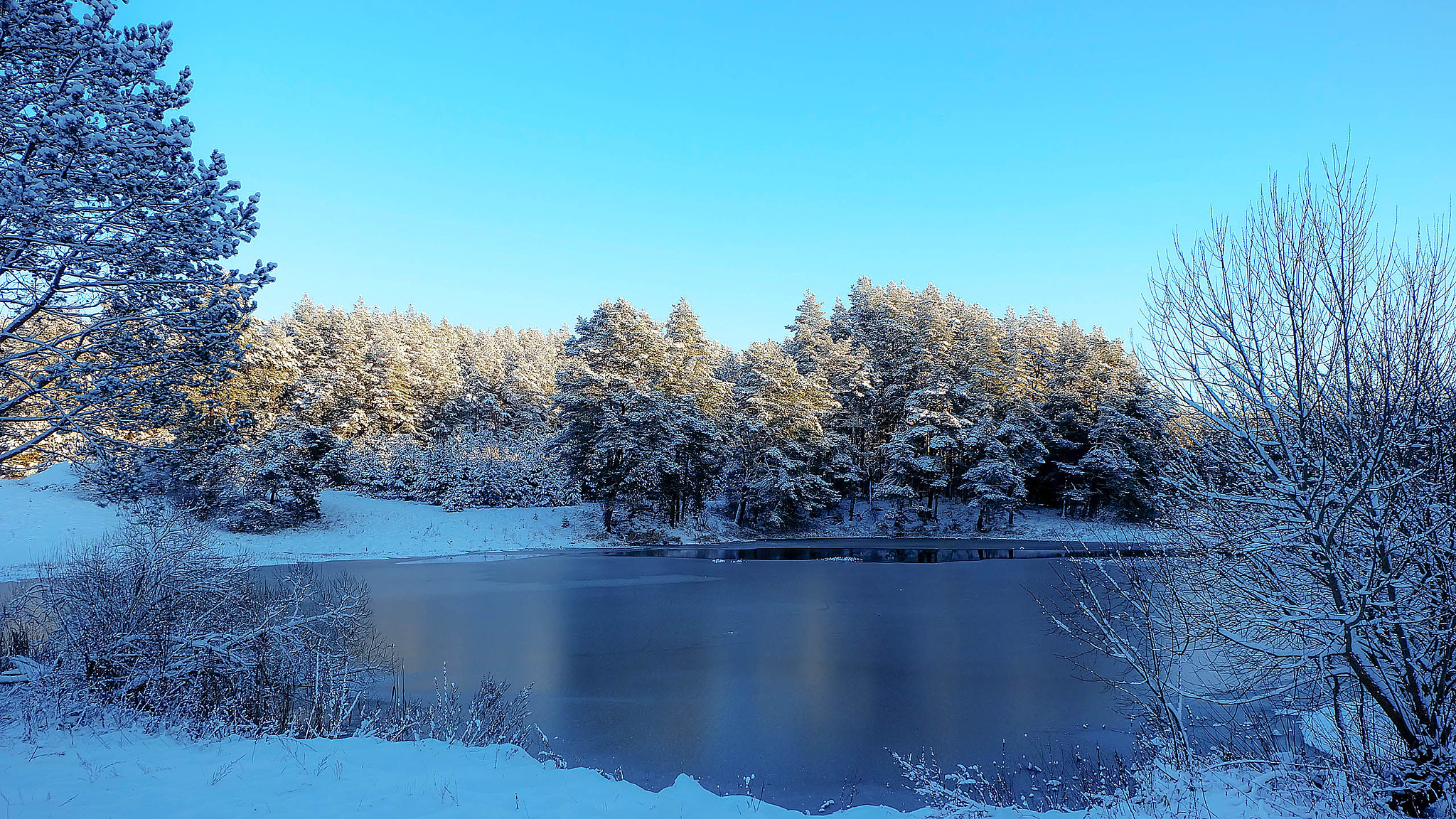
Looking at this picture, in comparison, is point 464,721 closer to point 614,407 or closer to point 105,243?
point 105,243

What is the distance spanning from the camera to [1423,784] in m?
5.30

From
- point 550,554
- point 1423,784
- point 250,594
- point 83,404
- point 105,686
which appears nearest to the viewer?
point 1423,784

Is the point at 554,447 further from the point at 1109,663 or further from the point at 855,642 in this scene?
the point at 1109,663

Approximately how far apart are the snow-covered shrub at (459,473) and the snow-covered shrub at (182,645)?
2440 cm

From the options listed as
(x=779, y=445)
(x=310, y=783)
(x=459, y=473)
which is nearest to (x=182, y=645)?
(x=310, y=783)

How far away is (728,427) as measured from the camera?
39.9 m

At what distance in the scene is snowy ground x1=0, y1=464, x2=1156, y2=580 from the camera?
24.2m

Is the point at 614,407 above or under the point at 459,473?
above

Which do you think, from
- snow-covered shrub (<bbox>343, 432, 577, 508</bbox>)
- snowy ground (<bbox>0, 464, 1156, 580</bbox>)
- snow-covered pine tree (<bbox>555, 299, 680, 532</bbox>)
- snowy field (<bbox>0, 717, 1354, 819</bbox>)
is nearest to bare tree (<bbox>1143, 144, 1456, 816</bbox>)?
snowy field (<bbox>0, 717, 1354, 819</bbox>)

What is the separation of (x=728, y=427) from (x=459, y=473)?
14.4 meters

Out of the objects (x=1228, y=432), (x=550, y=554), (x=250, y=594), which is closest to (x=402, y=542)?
(x=550, y=554)

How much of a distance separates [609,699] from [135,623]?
20.8 feet

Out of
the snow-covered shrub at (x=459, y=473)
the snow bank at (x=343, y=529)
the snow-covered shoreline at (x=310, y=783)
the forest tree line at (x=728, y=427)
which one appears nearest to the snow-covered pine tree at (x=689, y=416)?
the forest tree line at (x=728, y=427)

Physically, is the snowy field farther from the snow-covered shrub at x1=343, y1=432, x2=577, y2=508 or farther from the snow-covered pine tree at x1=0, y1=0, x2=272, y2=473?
the snow-covered shrub at x1=343, y1=432, x2=577, y2=508
